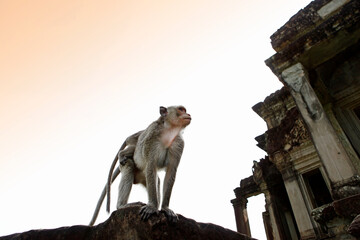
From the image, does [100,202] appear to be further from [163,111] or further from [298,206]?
[298,206]

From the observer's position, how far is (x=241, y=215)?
12039 mm

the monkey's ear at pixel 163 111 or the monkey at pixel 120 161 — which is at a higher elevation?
the monkey's ear at pixel 163 111

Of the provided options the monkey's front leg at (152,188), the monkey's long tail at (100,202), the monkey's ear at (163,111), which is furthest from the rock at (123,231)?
the monkey's ear at (163,111)

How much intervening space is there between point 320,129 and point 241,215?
806 centimetres

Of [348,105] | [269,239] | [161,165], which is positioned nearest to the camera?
[161,165]

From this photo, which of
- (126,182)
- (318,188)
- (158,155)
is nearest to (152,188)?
(158,155)

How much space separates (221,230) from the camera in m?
2.27

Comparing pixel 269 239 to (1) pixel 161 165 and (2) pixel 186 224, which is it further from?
(2) pixel 186 224

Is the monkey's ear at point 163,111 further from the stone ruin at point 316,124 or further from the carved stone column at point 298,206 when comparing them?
the carved stone column at point 298,206

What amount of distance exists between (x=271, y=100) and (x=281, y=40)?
14.5 ft

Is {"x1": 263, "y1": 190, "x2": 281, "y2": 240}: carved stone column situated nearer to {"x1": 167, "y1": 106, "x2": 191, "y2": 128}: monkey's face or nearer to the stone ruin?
the stone ruin

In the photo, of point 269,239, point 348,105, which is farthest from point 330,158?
point 269,239

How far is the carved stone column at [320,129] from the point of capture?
486cm

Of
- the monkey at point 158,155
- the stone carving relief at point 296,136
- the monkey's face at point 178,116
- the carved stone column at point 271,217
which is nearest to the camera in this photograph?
the monkey at point 158,155
